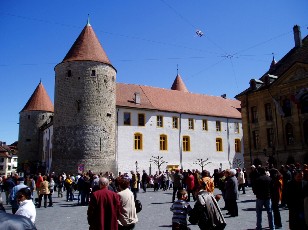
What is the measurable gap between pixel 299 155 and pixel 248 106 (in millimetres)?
7710

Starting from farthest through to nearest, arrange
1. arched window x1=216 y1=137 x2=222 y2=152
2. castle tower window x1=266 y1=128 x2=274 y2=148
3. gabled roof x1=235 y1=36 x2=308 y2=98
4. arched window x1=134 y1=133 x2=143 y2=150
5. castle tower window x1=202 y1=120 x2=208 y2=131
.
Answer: arched window x1=216 y1=137 x2=222 y2=152 → castle tower window x1=202 y1=120 x2=208 y2=131 → arched window x1=134 y1=133 x2=143 y2=150 → gabled roof x1=235 y1=36 x2=308 y2=98 → castle tower window x1=266 y1=128 x2=274 y2=148

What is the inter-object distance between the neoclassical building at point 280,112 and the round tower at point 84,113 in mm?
14472

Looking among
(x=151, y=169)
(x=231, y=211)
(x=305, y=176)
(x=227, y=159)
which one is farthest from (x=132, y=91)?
(x=305, y=176)

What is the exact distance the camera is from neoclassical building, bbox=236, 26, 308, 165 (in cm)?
2869

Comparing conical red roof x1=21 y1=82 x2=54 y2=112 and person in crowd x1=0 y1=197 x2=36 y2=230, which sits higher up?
conical red roof x1=21 y1=82 x2=54 y2=112

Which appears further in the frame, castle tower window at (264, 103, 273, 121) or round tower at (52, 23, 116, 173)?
round tower at (52, 23, 116, 173)

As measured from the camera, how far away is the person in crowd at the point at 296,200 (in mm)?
6750

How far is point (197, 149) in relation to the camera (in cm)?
4222

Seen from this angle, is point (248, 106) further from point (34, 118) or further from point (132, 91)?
point (34, 118)

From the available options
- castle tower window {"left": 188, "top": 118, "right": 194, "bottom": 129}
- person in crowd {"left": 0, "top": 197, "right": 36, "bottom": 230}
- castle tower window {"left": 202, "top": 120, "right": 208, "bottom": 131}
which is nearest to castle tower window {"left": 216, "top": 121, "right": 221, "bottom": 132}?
castle tower window {"left": 202, "top": 120, "right": 208, "bottom": 131}

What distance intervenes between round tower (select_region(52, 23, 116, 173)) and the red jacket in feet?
94.9

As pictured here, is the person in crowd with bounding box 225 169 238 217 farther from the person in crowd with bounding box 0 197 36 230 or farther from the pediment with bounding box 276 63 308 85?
the pediment with bounding box 276 63 308 85

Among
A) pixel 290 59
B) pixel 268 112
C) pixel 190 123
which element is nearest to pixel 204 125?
pixel 190 123

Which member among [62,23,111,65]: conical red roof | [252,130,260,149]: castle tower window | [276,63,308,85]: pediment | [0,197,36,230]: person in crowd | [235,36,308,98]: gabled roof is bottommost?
[0,197,36,230]: person in crowd
